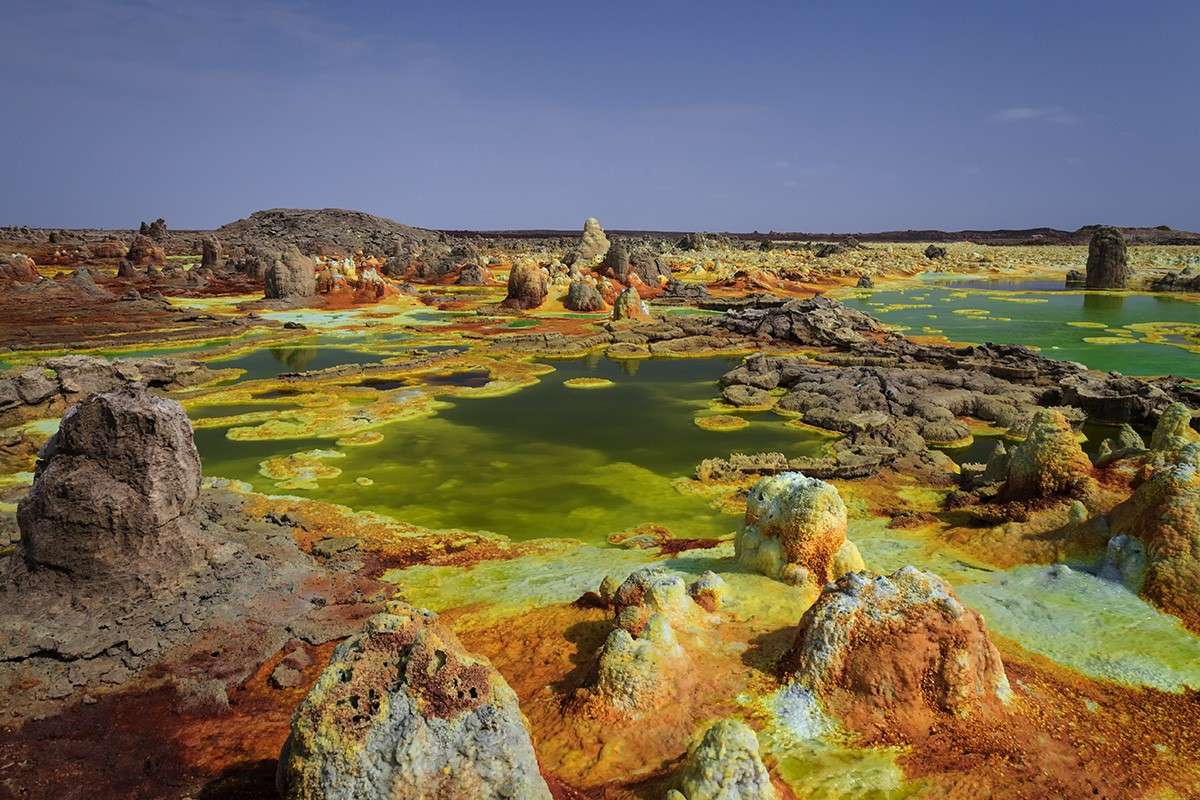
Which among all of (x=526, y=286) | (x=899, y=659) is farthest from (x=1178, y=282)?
(x=899, y=659)

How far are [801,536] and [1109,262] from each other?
224 feet

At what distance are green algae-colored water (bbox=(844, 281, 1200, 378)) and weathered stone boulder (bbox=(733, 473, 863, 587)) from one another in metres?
25.8

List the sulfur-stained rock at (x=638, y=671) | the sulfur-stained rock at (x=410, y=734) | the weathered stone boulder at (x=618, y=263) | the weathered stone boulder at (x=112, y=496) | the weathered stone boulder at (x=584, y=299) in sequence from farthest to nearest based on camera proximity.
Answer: the weathered stone boulder at (x=618, y=263) < the weathered stone boulder at (x=584, y=299) < the weathered stone boulder at (x=112, y=496) < the sulfur-stained rock at (x=638, y=671) < the sulfur-stained rock at (x=410, y=734)

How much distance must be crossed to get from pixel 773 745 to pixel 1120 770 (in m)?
2.71

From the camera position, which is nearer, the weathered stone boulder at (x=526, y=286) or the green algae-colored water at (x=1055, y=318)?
the green algae-colored water at (x=1055, y=318)

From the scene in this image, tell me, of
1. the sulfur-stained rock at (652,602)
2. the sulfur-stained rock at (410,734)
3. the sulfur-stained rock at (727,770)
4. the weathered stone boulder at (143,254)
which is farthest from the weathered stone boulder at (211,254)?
the sulfur-stained rock at (727,770)

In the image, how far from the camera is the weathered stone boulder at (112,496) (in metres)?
9.41

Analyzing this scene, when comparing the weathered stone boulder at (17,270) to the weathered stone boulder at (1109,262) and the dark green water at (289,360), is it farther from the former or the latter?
the weathered stone boulder at (1109,262)

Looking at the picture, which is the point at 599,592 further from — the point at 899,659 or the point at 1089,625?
the point at 1089,625

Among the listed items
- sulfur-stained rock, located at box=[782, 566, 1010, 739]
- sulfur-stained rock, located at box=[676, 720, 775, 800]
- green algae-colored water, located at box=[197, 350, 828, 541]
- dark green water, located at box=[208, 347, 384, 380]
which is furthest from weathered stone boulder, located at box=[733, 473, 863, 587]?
dark green water, located at box=[208, 347, 384, 380]

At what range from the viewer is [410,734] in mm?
5148

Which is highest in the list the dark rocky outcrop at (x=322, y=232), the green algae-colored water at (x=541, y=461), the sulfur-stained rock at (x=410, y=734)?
the dark rocky outcrop at (x=322, y=232)

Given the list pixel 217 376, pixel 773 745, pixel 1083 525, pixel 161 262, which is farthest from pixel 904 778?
pixel 161 262

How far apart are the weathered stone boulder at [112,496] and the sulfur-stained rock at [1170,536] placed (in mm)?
12047
